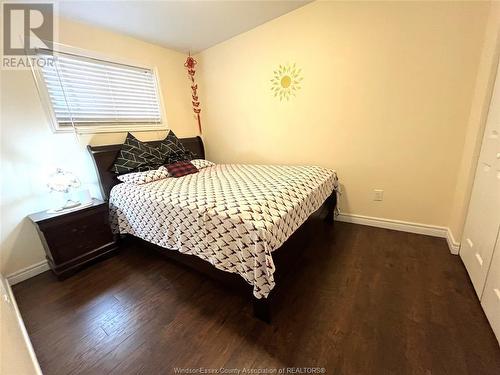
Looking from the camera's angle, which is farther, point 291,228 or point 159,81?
point 159,81

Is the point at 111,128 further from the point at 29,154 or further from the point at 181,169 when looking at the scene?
the point at 181,169

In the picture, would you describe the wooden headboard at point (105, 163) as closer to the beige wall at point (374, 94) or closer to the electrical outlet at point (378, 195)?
the beige wall at point (374, 94)

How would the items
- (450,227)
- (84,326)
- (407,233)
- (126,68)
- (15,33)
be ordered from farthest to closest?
(126,68) < (407,233) < (450,227) < (15,33) < (84,326)

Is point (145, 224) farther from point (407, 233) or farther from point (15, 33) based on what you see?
point (407, 233)

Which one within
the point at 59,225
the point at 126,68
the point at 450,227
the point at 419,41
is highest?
the point at 126,68

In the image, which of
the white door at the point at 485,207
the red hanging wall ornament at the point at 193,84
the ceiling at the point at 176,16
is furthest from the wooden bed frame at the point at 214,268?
the ceiling at the point at 176,16

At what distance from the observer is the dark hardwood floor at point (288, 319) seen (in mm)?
1182

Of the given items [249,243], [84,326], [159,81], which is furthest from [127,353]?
[159,81]

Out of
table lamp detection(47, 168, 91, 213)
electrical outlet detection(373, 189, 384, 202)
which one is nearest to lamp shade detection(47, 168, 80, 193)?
table lamp detection(47, 168, 91, 213)

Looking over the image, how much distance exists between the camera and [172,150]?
2.99m

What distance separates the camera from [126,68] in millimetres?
2729

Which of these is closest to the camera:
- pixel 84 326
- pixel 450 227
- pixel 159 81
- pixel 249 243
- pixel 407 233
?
pixel 249 243

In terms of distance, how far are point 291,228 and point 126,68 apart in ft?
9.36

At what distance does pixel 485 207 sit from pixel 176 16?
3.27 meters
